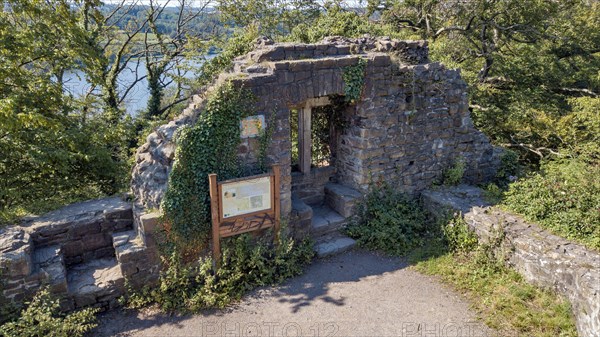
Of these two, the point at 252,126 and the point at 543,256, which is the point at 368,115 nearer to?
the point at 252,126

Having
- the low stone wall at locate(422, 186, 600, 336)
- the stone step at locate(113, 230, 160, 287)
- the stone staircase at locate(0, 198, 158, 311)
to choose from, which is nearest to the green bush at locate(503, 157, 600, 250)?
the low stone wall at locate(422, 186, 600, 336)

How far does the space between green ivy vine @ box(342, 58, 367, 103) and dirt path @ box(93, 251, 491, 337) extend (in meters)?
2.82

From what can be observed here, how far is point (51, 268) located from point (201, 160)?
7.41 ft

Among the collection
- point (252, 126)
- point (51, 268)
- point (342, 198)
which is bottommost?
point (51, 268)

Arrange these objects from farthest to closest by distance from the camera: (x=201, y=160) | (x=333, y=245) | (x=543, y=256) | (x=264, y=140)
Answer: (x=333, y=245), (x=264, y=140), (x=201, y=160), (x=543, y=256)

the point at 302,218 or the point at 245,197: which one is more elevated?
the point at 245,197

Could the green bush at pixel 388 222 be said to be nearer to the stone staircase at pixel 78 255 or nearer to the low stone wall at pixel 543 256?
the low stone wall at pixel 543 256

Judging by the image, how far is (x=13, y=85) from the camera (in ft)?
24.7

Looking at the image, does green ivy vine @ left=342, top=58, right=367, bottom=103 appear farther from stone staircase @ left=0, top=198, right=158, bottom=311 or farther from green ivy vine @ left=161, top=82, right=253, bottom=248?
stone staircase @ left=0, top=198, right=158, bottom=311

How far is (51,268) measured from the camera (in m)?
5.07

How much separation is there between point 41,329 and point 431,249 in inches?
213

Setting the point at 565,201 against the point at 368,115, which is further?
the point at 368,115

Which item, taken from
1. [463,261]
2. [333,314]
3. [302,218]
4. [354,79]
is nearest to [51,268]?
[302,218]

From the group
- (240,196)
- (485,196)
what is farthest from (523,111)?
(240,196)
